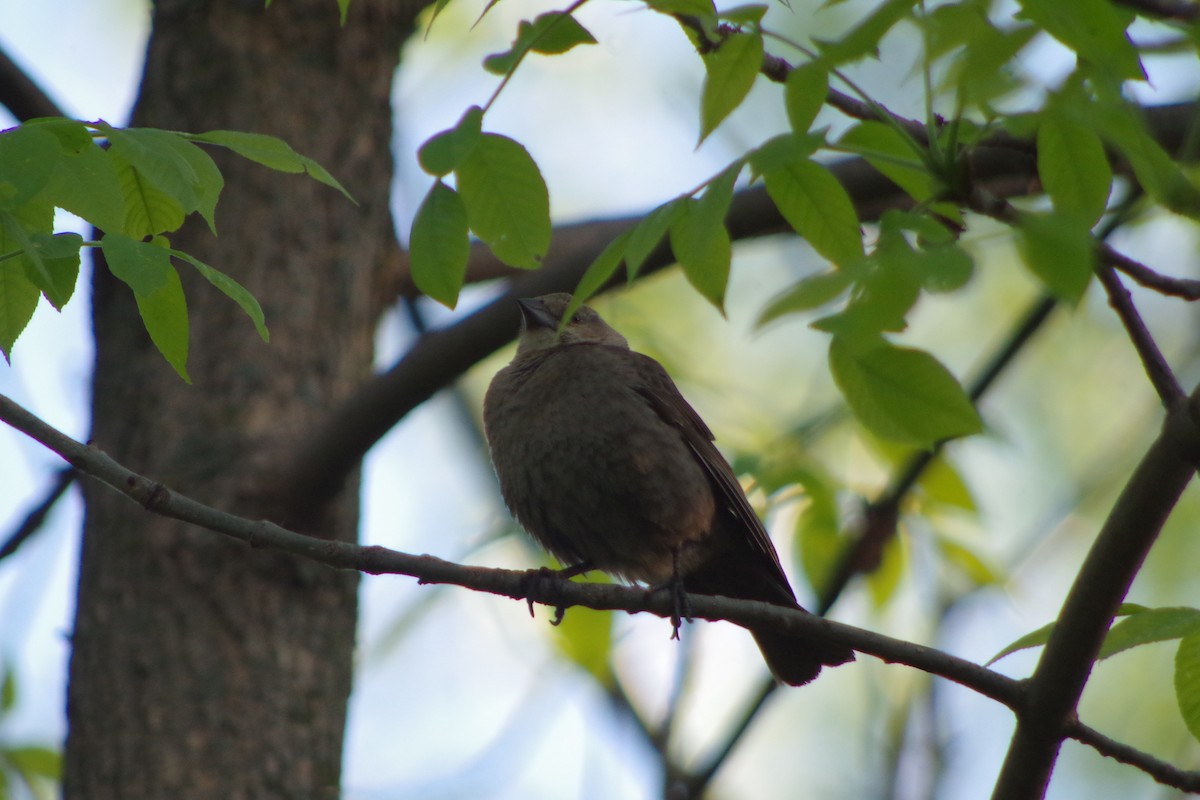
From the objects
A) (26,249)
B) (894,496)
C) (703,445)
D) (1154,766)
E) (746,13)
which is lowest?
(1154,766)

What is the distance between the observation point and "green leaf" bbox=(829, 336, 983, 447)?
2348 millimetres

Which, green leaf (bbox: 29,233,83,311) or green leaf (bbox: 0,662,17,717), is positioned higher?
green leaf (bbox: 0,662,17,717)

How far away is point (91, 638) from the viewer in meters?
4.47

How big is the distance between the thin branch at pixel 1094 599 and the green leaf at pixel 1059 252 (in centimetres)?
48

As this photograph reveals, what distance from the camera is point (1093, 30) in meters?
2.21

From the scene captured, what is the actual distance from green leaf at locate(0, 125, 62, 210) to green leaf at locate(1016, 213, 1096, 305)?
1823mm

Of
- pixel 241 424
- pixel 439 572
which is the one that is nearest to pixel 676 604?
pixel 439 572

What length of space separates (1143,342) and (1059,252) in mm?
575

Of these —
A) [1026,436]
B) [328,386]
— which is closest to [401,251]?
[328,386]

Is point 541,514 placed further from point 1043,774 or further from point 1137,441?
point 1137,441

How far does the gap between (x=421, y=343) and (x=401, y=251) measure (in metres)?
1.22

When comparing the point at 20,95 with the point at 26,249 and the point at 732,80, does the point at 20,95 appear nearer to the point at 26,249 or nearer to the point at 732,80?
the point at 26,249

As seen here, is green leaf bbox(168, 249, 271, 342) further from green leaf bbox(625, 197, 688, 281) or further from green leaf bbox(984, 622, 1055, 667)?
green leaf bbox(984, 622, 1055, 667)

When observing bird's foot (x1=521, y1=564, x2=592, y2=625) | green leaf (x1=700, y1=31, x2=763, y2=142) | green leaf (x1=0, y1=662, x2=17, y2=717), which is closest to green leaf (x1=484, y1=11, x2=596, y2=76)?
green leaf (x1=700, y1=31, x2=763, y2=142)
